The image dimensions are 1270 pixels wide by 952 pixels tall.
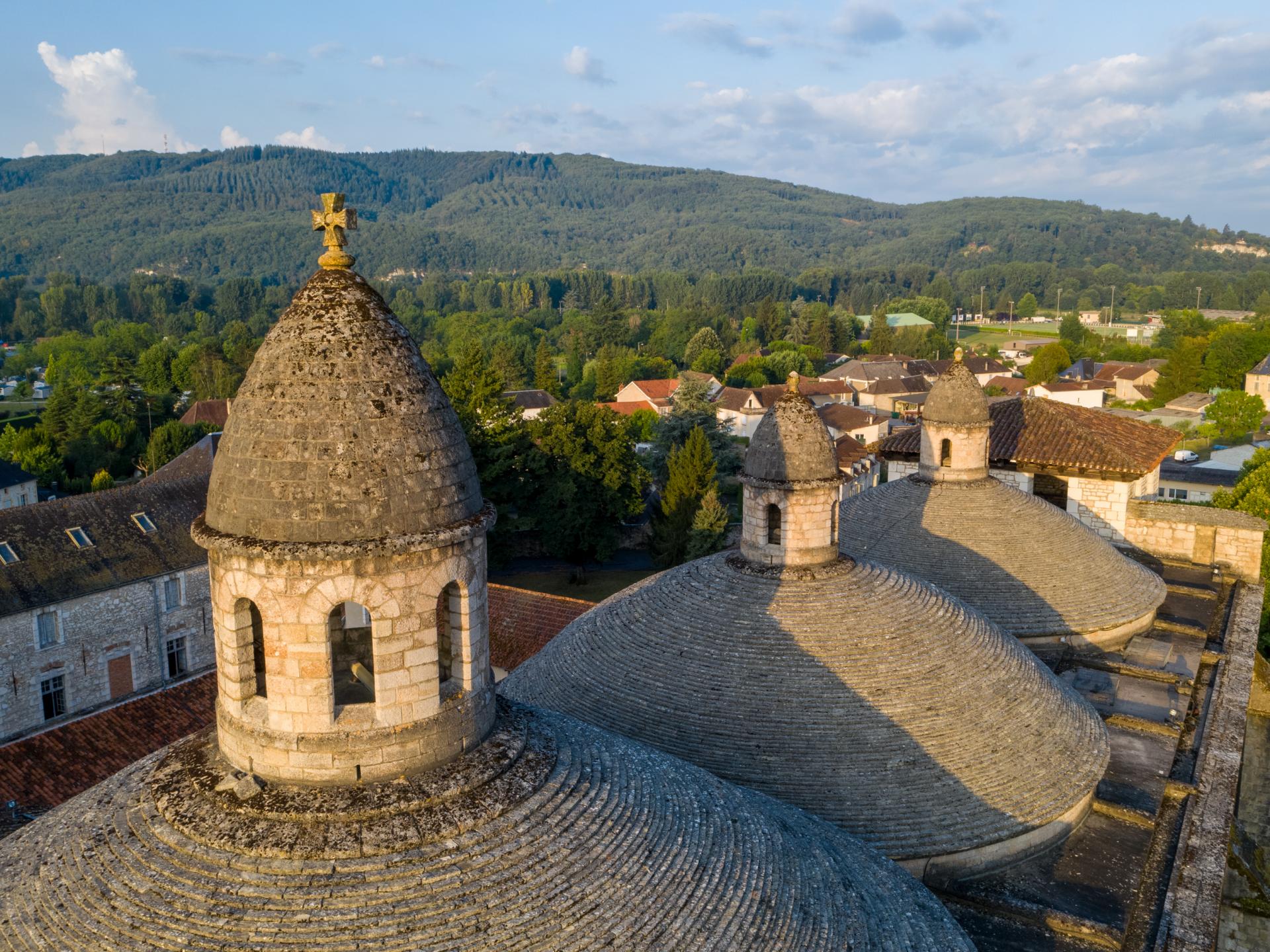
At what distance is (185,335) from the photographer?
17512 cm

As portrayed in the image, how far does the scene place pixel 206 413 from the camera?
91.4 m

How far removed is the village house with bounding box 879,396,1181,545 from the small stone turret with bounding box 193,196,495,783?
24.3 m

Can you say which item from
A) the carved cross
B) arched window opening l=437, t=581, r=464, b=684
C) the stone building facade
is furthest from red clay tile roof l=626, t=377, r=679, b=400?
the carved cross

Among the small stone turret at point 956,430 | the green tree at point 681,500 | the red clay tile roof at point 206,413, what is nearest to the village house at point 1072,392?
the green tree at point 681,500

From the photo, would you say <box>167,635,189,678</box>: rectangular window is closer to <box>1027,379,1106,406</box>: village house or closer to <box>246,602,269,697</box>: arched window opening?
<box>246,602,269,697</box>: arched window opening

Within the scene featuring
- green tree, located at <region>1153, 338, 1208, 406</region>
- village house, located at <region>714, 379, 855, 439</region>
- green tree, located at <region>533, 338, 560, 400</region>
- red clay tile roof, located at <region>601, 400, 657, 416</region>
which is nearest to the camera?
village house, located at <region>714, 379, 855, 439</region>

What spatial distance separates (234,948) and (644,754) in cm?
503

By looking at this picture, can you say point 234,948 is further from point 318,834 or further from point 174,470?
point 174,470

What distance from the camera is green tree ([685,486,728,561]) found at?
4881 cm

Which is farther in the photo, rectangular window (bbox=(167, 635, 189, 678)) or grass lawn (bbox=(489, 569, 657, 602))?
grass lawn (bbox=(489, 569, 657, 602))

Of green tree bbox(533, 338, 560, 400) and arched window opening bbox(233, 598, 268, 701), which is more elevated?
arched window opening bbox(233, 598, 268, 701)

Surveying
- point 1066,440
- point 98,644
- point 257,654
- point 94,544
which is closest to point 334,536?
point 257,654

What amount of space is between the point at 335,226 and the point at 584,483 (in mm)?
43515

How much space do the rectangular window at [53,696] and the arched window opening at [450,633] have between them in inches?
1164
